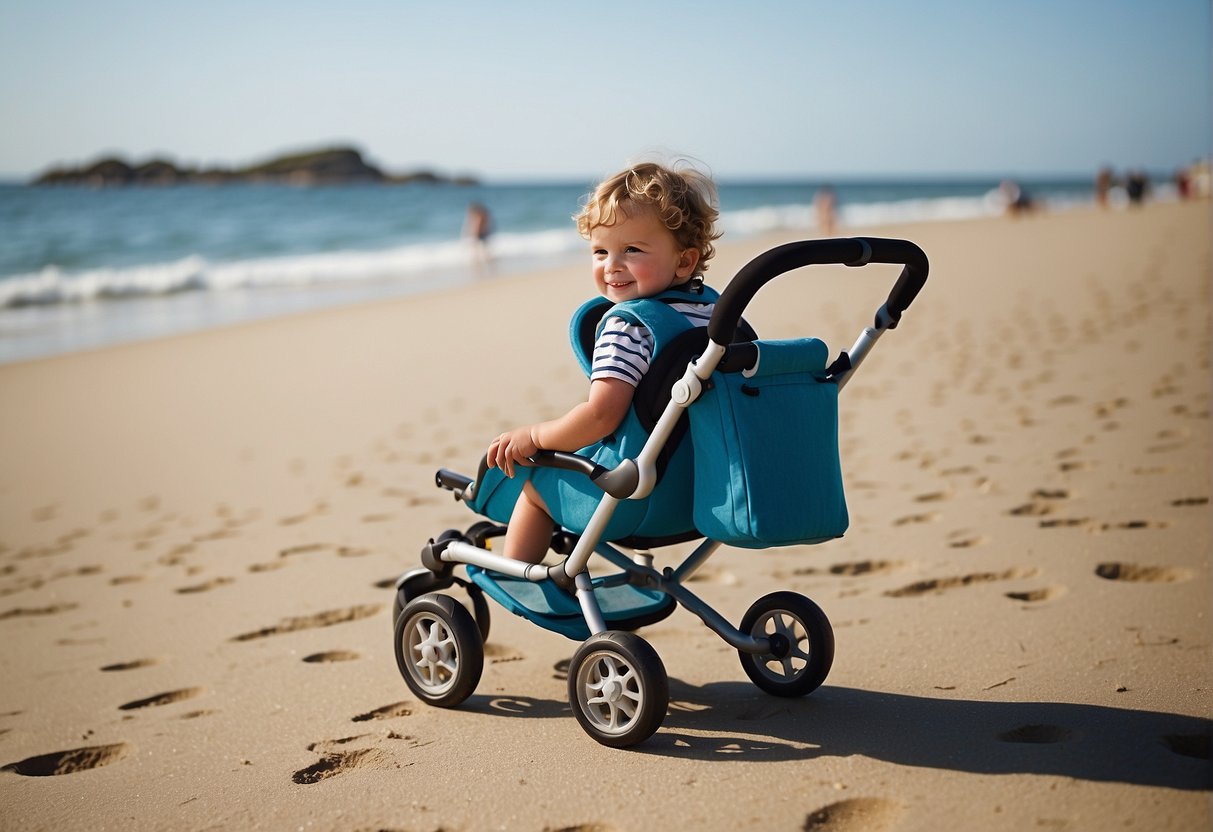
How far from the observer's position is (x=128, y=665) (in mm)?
3666

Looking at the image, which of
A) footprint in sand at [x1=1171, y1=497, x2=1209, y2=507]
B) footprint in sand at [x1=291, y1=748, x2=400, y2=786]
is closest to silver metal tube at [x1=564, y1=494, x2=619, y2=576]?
footprint in sand at [x1=291, y1=748, x2=400, y2=786]

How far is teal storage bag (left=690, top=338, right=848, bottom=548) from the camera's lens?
246 centimetres

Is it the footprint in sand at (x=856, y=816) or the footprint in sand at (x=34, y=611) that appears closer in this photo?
the footprint in sand at (x=856, y=816)

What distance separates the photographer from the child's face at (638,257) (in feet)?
8.83

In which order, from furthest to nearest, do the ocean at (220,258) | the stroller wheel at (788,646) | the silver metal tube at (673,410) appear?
the ocean at (220,258) → the stroller wheel at (788,646) → the silver metal tube at (673,410)

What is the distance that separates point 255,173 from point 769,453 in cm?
11700

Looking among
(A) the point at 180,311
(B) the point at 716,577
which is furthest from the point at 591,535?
(A) the point at 180,311

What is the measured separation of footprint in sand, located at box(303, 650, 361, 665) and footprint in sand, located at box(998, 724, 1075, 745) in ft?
6.81

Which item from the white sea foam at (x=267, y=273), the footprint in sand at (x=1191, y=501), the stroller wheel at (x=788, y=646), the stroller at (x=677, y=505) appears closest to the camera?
the stroller at (x=677, y=505)

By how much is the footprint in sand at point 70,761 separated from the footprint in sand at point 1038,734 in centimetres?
238

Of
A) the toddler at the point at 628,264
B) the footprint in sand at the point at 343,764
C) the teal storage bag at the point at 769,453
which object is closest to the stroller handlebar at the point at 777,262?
the teal storage bag at the point at 769,453

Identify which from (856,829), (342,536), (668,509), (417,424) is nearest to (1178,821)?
(856,829)

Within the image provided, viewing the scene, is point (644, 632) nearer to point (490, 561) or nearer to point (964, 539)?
point (490, 561)

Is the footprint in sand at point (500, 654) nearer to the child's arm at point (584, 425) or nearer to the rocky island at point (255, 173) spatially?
the child's arm at point (584, 425)
